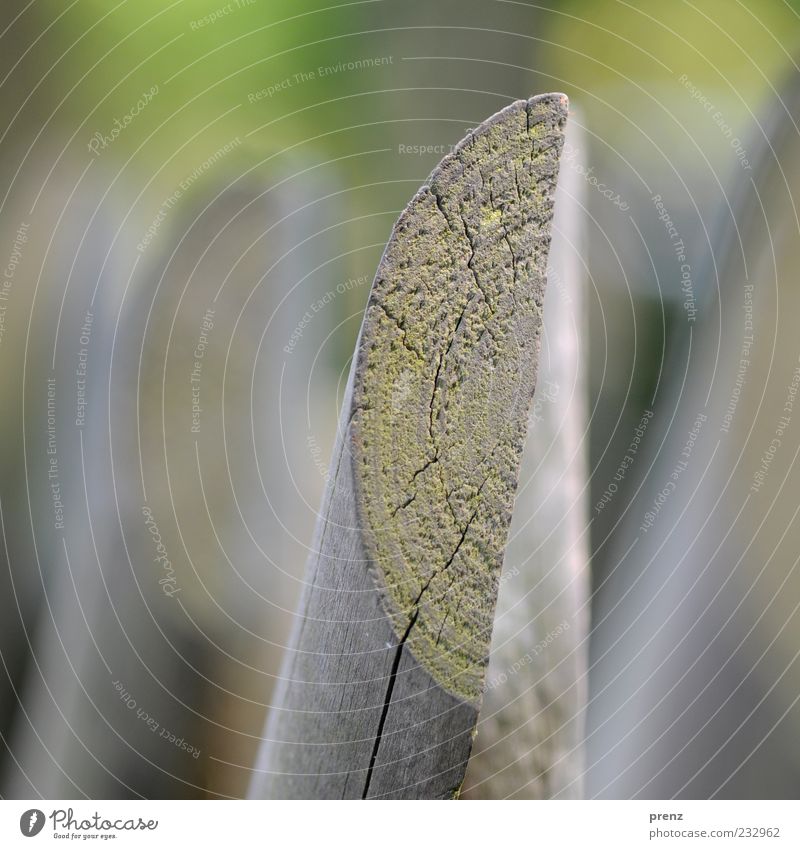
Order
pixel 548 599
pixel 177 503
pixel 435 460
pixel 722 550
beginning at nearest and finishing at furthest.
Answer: pixel 435 460 < pixel 548 599 < pixel 722 550 < pixel 177 503

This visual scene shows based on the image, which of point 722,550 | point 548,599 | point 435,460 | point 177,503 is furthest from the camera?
point 177,503

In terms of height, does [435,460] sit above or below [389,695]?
above

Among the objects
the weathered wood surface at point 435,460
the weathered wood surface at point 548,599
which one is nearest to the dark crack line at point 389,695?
the weathered wood surface at point 435,460

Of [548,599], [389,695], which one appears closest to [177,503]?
[548,599]

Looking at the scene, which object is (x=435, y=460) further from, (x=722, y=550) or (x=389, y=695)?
(x=722, y=550)

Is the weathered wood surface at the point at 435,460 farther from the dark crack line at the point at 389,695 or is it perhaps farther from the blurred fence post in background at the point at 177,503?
the blurred fence post in background at the point at 177,503

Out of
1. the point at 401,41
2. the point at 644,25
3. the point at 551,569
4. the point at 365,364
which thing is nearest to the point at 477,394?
the point at 365,364
